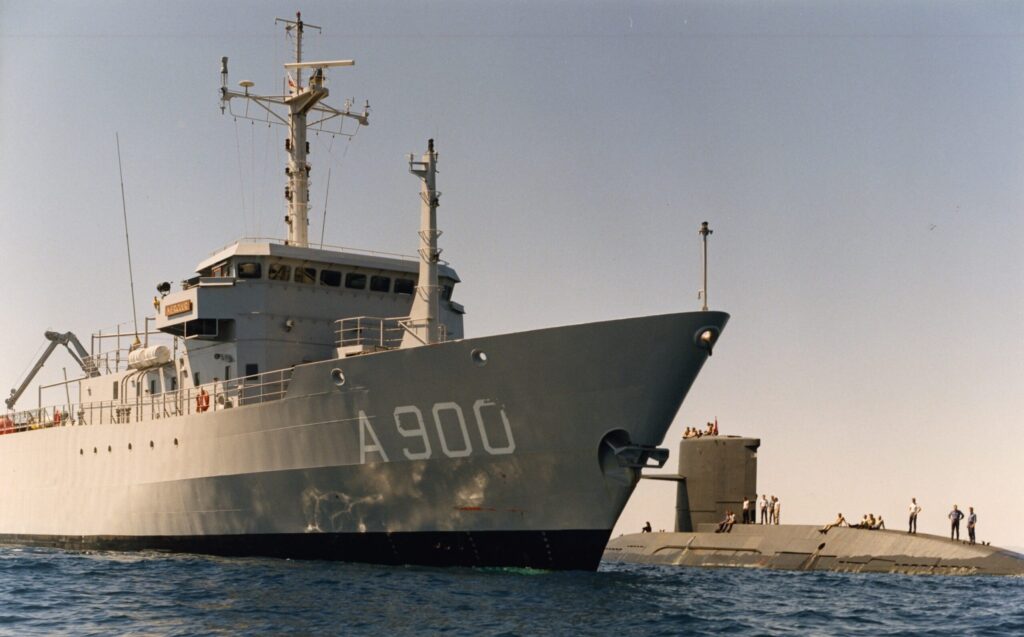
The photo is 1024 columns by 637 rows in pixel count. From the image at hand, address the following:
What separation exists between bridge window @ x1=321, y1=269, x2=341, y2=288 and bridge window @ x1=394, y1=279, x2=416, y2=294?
1482 mm

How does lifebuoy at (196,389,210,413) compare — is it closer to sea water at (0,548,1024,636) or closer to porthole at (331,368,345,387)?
sea water at (0,548,1024,636)

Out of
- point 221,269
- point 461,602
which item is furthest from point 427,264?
point 461,602

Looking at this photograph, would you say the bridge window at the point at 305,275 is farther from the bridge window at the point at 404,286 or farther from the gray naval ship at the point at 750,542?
the gray naval ship at the point at 750,542

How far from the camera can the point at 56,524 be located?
30.3m

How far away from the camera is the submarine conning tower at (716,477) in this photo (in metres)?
31.3

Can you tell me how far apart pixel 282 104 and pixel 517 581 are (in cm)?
1472

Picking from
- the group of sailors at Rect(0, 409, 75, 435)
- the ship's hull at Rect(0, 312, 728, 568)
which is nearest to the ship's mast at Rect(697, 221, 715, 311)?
the ship's hull at Rect(0, 312, 728, 568)

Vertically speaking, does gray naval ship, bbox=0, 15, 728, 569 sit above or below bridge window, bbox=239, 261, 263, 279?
below

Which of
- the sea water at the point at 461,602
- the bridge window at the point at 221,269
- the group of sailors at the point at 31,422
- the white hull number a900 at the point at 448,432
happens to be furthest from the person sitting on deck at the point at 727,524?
the group of sailors at the point at 31,422

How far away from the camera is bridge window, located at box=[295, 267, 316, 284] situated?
2591cm

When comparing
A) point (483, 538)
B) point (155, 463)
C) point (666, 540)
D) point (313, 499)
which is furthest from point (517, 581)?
point (666, 540)

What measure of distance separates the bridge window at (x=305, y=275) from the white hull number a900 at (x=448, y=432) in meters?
5.63

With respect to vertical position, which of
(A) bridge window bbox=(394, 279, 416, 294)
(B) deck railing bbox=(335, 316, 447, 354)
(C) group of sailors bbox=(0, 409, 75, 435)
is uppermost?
(A) bridge window bbox=(394, 279, 416, 294)

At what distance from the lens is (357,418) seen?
2153 centimetres
